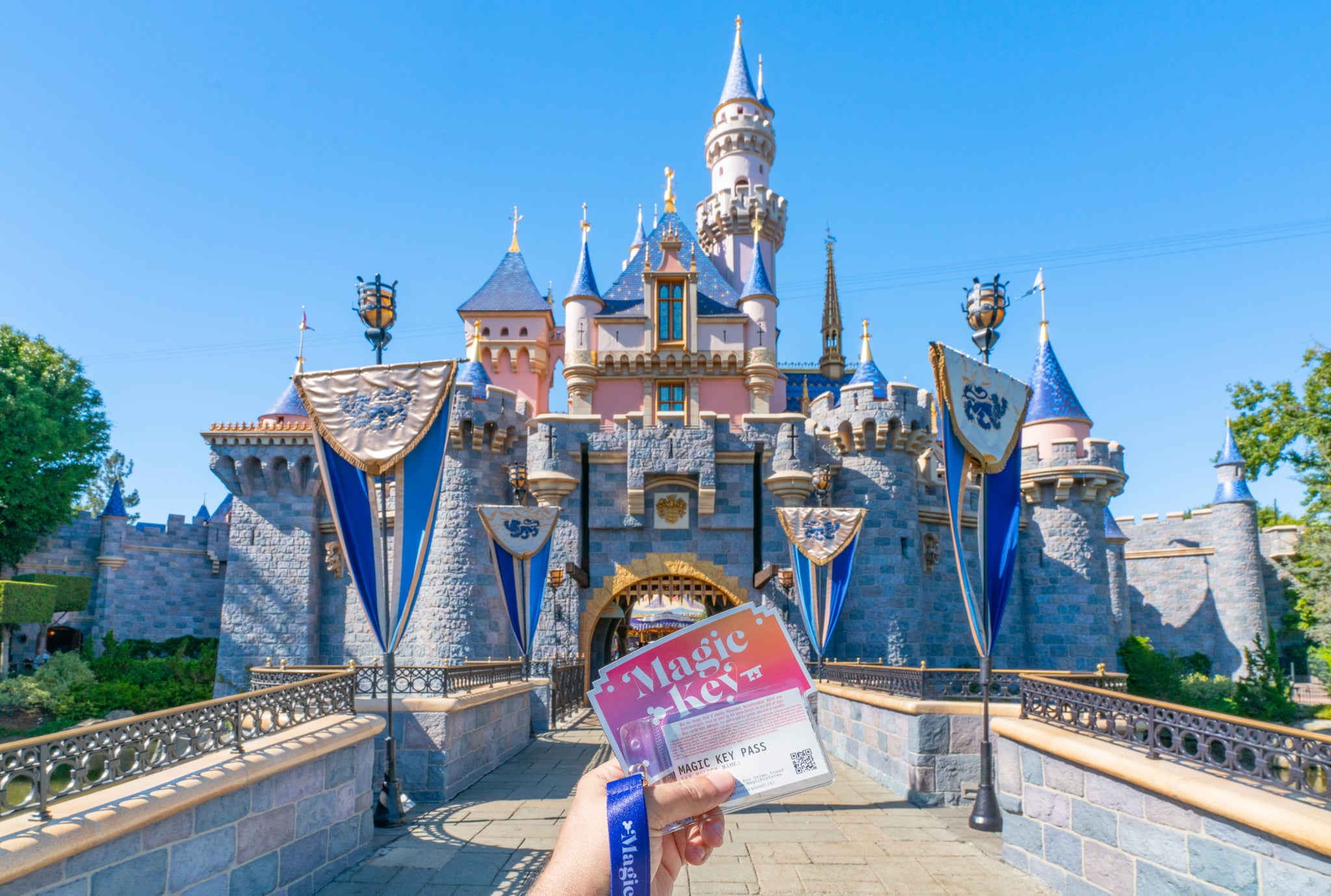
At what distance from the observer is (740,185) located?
32562mm

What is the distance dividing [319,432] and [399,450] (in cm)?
101

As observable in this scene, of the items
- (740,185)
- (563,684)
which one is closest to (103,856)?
(563,684)

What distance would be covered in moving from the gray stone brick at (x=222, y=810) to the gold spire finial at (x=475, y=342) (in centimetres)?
2052

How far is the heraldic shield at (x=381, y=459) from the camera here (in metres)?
8.96

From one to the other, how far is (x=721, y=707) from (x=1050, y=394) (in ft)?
70.4

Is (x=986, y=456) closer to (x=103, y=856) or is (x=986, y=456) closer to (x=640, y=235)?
(x=103, y=856)

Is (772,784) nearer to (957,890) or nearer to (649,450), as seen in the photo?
(957,890)

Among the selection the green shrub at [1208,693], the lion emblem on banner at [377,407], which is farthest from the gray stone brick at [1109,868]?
the green shrub at [1208,693]

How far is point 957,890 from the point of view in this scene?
648cm

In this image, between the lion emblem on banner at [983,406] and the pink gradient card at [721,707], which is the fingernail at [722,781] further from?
the lion emblem on banner at [983,406]

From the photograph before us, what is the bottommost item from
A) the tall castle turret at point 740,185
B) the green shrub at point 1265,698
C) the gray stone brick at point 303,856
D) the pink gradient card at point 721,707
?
the green shrub at point 1265,698

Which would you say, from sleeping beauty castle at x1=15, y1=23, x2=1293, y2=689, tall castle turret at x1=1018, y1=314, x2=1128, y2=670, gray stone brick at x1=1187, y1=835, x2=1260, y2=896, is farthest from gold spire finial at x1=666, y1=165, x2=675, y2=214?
gray stone brick at x1=1187, y1=835, x2=1260, y2=896

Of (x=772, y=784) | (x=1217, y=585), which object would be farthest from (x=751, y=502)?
(x=1217, y=585)

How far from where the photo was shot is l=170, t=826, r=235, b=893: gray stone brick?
15.9 feet
